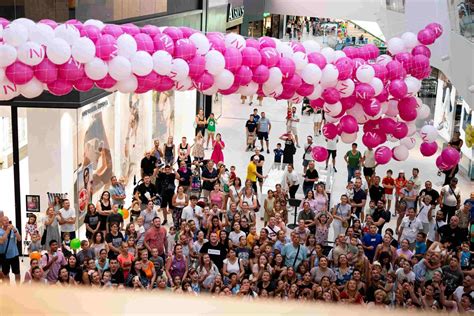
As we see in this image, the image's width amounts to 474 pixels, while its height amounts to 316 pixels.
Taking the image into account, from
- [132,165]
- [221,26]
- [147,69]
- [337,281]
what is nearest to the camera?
[147,69]

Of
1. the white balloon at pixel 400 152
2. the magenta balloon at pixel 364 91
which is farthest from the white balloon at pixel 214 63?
the white balloon at pixel 400 152

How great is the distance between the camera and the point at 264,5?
33281 millimetres

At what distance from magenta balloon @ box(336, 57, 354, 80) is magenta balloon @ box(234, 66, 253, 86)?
1.26m

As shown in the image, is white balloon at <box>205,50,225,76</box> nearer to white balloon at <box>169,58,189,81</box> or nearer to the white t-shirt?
white balloon at <box>169,58,189,81</box>

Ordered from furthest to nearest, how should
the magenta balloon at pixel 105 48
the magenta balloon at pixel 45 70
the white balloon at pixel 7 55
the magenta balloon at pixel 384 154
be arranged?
the magenta balloon at pixel 384 154 → the magenta balloon at pixel 105 48 → the magenta balloon at pixel 45 70 → the white balloon at pixel 7 55

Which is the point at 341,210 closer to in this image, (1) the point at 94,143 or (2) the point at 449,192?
(2) the point at 449,192

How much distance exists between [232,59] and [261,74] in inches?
17.2

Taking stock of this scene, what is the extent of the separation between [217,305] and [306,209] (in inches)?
447

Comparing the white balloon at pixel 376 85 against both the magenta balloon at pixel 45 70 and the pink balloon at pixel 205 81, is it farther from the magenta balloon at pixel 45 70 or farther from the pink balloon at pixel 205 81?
the magenta balloon at pixel 45 70

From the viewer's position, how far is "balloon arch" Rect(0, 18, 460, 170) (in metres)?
8.38

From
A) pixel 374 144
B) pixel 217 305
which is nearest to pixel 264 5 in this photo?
pixel 374 144

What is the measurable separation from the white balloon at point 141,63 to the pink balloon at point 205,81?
2.32 feet

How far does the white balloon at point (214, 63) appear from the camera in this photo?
8.97 meters

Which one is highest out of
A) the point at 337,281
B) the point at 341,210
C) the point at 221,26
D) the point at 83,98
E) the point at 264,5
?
the point at 264,5
